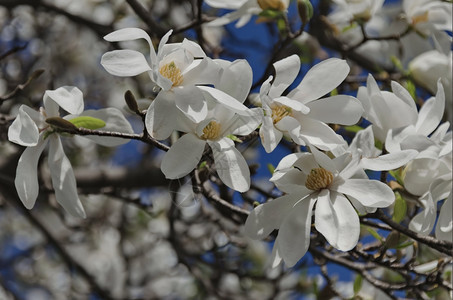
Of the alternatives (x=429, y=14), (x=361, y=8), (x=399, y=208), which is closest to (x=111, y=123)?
(x=399, y=208)

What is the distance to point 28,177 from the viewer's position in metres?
0.88

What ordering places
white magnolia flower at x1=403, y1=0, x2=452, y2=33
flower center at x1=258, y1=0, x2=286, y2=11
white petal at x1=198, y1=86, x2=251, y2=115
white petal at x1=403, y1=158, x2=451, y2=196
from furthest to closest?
white magnolia flower at x1=403, y1=0, x2=452, y2=33 < flower center at x1=258, y1=0, x2=286, y2=11 < white petal at x1=403, y1=158, x2=451, y2=196 < white petal at x1=198, y1=86, x2=251, y2=115

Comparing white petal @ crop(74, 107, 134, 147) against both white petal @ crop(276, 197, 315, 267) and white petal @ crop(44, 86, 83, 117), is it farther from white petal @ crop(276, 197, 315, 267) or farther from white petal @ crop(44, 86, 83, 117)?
white petal @ crop(276, 197, 315, 267)

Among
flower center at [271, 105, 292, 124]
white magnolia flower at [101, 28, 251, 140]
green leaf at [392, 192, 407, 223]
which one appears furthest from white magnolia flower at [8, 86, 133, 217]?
green leaf at [392, 192, 407, 223]

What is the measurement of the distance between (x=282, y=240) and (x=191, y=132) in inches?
7.7

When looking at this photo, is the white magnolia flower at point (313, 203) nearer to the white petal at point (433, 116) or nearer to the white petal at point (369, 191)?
the white petal at point (369, 191)

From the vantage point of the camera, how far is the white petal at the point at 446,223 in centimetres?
94

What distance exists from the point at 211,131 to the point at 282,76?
0.13 metres

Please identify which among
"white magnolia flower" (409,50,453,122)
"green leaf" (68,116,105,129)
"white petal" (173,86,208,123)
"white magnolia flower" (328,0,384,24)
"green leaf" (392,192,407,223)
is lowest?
"white magnolia flower" (409,50,453,122)

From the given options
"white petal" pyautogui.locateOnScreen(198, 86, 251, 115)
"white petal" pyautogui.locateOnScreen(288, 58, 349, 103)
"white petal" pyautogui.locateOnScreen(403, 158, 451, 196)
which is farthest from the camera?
"white petal" pyautogui.locateOnScreen(403, 158, 451, 196)

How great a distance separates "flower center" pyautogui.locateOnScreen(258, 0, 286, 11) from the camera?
1.30 metres

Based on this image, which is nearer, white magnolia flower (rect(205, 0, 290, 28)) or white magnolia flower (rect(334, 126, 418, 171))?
white magnolia flower (rect(334, 126, 418, 171))

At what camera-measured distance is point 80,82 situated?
111 inches

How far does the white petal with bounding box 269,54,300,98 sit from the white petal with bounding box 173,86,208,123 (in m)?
0.11
